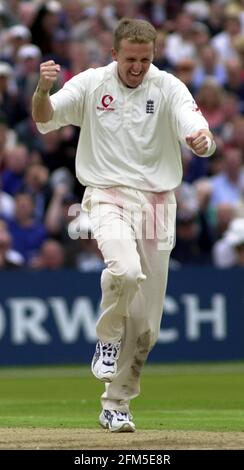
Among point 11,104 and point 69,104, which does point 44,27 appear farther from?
point 69,104

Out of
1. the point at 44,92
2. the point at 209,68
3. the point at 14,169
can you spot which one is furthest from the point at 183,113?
the point at 209,68

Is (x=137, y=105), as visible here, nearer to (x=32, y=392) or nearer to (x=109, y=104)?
(x=109, y=104)

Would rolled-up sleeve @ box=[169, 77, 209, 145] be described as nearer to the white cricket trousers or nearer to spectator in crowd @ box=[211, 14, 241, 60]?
the white cricket trousers

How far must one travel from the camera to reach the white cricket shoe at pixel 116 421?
33.7 ft

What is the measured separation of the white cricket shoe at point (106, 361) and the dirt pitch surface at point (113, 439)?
1.35 feet

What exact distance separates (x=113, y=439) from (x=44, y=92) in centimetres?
239

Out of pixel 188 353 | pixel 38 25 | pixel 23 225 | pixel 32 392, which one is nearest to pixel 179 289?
pixel 188 353

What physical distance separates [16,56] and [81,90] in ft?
34.6

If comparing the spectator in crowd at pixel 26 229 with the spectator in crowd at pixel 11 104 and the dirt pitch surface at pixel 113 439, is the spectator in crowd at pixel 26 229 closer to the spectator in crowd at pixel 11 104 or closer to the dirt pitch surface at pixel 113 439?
the spectator in crowd at pixel 11 104

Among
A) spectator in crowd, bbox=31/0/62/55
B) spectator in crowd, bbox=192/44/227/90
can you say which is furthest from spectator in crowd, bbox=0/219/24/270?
spectator in crowd, bbox=192/44/227/90

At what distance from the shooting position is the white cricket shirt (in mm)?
10180

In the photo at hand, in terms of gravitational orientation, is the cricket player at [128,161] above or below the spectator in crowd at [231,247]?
below

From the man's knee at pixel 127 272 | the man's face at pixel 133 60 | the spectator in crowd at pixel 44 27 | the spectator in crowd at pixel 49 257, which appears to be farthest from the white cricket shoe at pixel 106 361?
the spectator in crowd at pixel 44 27

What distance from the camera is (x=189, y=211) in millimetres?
18953
